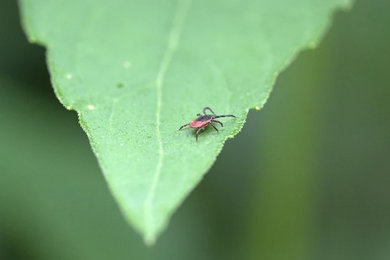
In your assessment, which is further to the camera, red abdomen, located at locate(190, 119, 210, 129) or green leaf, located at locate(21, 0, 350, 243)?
red abdomen, located at locate(190, 119, 210, 129)

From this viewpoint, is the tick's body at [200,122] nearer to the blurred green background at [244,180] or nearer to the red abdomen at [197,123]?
the red abdomen at [197,123]

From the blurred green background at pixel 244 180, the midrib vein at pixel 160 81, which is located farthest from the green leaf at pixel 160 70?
the blurred green background at pixel 244 180

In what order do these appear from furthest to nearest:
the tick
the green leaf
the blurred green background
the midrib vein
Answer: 1. the blurred green background
2. the tick
3. the green leaf
4. the midrib vein

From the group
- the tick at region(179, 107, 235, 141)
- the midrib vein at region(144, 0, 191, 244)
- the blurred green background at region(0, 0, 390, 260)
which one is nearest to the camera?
the midrib vein at region(144, 0, 191, 244)

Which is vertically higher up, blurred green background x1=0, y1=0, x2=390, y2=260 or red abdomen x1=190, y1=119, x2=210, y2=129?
blurred green background x1=0, y1=0, x2=390, y2=260

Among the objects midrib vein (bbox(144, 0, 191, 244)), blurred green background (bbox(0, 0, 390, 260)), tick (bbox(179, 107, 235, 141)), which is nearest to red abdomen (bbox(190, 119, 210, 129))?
tick (bbox(179, 107, 235, 141))

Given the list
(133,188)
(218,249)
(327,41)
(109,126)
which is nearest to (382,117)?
(327,41)

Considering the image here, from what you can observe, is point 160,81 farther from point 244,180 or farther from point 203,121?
point 244,180

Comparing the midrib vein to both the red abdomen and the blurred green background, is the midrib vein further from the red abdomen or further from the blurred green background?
the blurred green background
